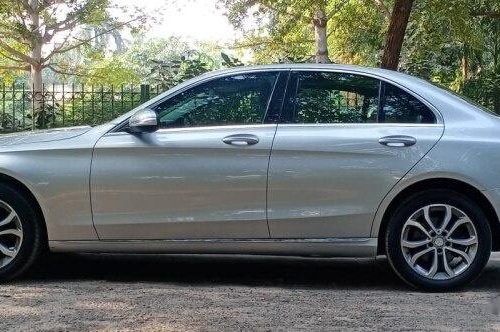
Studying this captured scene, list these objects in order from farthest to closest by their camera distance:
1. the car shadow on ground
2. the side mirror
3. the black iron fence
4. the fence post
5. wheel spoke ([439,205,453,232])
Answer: the black iron fence → the fence post → the car shadow on ground → the side mirror → wheel spoke ([439,205,453,232])

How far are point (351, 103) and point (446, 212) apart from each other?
104 cm

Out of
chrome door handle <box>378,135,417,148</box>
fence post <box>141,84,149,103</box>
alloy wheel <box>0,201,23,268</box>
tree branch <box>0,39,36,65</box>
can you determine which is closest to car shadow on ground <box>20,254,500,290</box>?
alloy wheel <box>0,201,23,268</box>

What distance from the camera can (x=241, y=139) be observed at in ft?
16.1

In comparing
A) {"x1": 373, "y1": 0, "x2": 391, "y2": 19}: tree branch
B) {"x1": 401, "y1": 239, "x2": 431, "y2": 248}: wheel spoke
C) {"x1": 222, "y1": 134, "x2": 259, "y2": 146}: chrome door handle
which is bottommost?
{"x1": 401, "y1": 239, "x2": 431, "y2": 248}: wheel spoke

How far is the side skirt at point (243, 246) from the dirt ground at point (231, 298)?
0.26m

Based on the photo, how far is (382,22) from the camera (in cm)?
2305

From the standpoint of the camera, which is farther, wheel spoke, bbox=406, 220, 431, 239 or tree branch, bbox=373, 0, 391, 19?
tree branch, bbox=373, 0, 391, 19

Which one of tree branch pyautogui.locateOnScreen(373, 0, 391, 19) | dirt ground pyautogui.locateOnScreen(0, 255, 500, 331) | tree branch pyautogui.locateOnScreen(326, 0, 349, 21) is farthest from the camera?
tree branch pyautogui.locateOnScreen(326, 0, 349, 21)

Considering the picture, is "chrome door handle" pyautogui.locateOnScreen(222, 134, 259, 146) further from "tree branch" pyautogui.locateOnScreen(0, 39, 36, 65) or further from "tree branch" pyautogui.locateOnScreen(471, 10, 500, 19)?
"tree branch" pyautogui.locateOnScreen(0, 39, 36, 65)

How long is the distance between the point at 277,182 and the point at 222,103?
2.44ft

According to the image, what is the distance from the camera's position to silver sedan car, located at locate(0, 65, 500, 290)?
15.7ft

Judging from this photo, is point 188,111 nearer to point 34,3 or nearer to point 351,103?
point 351,103

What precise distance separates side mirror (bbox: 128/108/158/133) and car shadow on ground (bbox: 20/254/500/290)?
116 centimetres

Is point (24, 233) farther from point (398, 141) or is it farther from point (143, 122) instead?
point (398, 141)
